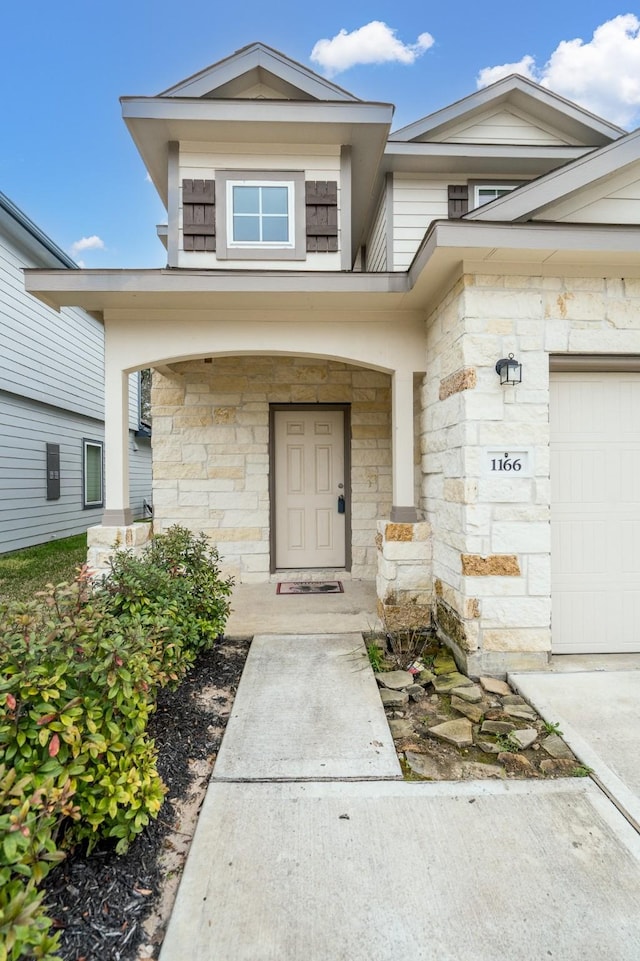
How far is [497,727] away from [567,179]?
3.39 meters

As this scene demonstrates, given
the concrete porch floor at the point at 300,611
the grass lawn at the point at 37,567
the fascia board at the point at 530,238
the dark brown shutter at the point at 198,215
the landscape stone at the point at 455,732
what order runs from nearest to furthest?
the landscape stone at the point at 455,732
the fascia board at the point at 530,238
the concrete porch floor at the point at 300,611
the dark brown shutter at the point at 198,215
the grass lawn at the point at 37,567

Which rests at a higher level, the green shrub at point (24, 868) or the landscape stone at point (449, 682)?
the green shrub at point (24, 868)

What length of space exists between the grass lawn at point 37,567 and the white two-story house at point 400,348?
1755 millimetres

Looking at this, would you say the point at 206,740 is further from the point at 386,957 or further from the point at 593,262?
the point at 593,262

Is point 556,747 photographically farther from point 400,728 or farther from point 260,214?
point 260,214

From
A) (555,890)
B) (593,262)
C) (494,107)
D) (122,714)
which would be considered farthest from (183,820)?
(494,107)

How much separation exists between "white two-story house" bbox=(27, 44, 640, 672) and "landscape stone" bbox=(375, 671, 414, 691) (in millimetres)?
418

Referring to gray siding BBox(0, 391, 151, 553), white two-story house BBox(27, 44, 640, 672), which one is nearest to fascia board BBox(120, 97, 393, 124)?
white two-story house BBox(27, 44, 640, 672)

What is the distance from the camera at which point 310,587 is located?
16.9 ft

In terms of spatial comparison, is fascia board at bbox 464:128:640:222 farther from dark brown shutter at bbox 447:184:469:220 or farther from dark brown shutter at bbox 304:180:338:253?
dark brown shutter at bbox 447:184:469:220

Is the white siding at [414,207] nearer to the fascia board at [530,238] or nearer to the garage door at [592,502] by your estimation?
the fascia board at [530,238]

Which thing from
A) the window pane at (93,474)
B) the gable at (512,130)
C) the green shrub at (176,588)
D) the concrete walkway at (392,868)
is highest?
the gable at (512,130)

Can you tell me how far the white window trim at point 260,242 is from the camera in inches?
182

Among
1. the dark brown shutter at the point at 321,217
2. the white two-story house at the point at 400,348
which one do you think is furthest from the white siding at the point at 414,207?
the dark brown shutter at the point at 321,217
